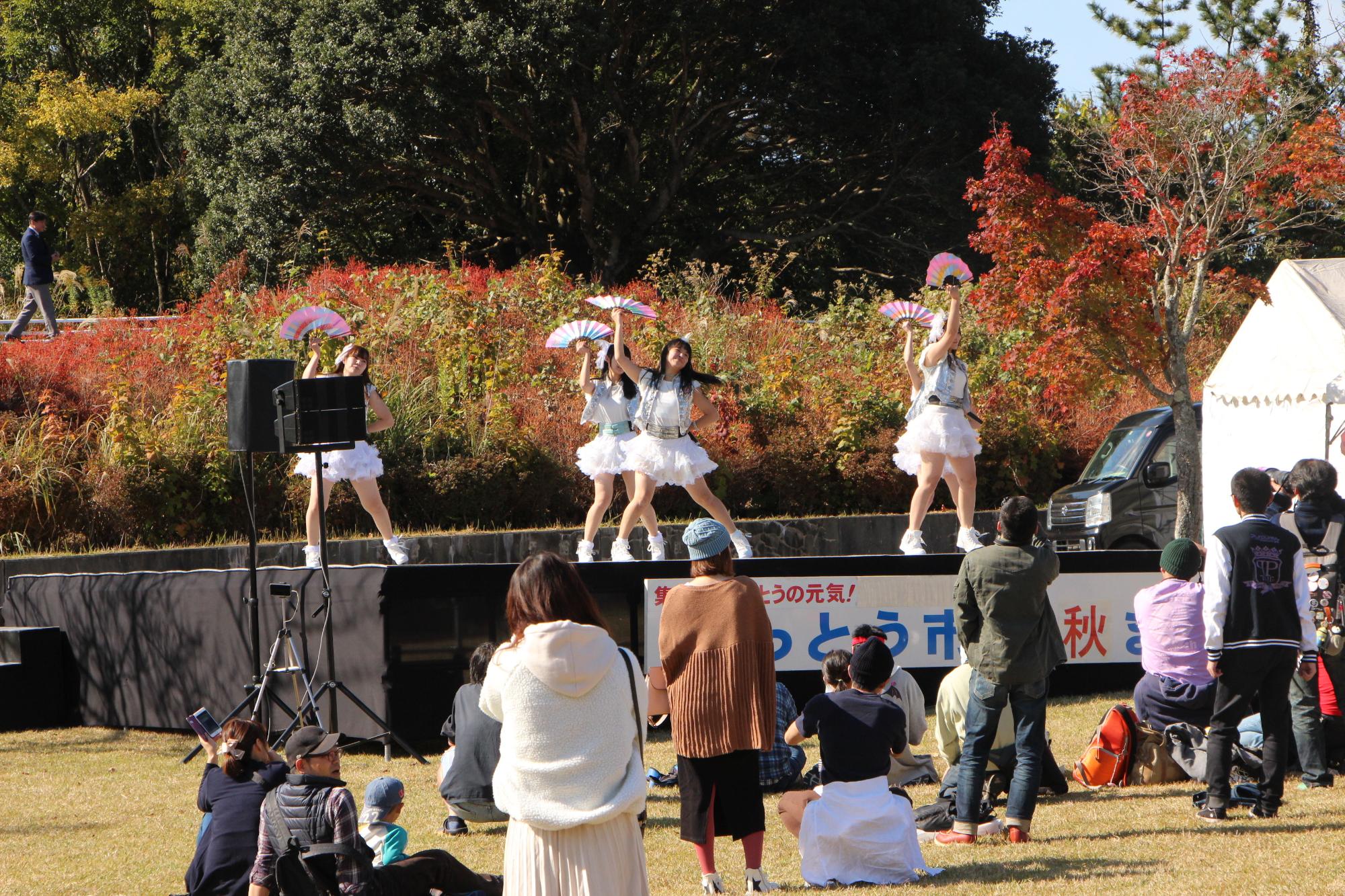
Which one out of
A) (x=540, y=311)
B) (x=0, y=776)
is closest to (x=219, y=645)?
(x=0, y=776)

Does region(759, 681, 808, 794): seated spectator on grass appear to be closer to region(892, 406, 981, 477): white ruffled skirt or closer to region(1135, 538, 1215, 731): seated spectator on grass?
region(1135, 538, 1215, 731): seated spectator on grass

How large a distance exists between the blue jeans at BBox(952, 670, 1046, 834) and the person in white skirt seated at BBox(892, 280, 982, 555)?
434cm

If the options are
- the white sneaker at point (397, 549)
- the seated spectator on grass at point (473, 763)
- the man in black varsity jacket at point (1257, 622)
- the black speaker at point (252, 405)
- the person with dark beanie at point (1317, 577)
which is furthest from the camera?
the white sneaker at point (397, 549)

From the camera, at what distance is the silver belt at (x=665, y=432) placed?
10406 millimetres

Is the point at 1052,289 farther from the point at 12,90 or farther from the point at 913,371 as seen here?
the point at 12,90

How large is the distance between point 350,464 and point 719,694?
19.1 feet

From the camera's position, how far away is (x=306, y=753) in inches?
203

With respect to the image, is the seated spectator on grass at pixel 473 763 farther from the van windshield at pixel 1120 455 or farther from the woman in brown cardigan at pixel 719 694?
the van windshield at pixel 1120 455

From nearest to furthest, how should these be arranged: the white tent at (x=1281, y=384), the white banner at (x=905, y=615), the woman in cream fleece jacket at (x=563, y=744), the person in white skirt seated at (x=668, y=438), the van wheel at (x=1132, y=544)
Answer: the woman in cream fleece jacket at (x=563, y=744) → the white banner at (x=905, y=615) → the person in white skirt seated at (x=668, y=438) → the white tent at (x=1281, y=384) → the van wheel at (x=1132, y=544)

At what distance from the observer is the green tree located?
77.0 ft

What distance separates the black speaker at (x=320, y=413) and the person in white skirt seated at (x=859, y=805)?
4042 millimetres

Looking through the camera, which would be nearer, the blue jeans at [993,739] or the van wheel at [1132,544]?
the blue jeans at [993,739]

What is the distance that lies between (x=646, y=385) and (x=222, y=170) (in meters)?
16.9

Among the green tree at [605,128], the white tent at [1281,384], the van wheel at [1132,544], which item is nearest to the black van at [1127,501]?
the van wheel at [1132,544]
